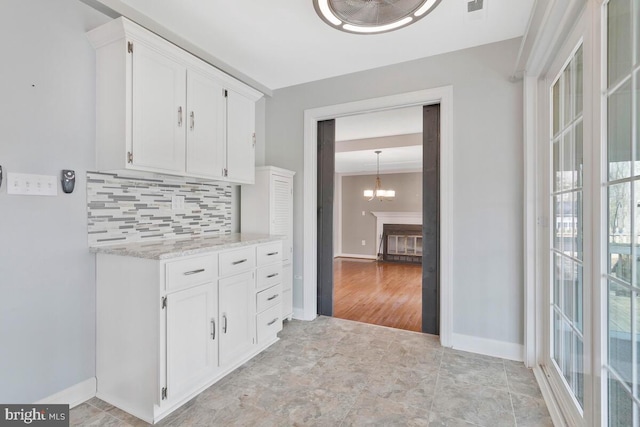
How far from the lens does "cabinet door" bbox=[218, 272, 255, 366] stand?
2.02m

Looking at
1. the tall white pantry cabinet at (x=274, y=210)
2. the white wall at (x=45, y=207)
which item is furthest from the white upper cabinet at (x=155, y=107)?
the tall white pantry cabinet at (x=274, y=210)

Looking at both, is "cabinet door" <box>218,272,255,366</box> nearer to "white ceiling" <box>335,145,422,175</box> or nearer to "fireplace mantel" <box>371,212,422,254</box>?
"white ceiling" <box>335,145,422,175</box>

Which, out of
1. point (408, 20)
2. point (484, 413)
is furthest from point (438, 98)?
point (484, 413)

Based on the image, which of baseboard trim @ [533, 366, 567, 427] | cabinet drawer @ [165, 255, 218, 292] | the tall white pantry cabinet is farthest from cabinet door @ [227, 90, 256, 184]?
baseboard trim @ [533, 366, 567, 427]

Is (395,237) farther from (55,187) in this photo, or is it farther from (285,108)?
(55,187)

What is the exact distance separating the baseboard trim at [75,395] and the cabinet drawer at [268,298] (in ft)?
3.55

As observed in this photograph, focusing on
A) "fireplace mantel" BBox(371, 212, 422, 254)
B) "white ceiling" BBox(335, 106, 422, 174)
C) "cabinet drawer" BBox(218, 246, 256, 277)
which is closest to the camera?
"cabinet drawer" BBox(218, 246, 256, 277)

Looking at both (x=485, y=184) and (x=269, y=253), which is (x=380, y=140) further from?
(x=269, y=253)

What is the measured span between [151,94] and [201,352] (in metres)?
1.62

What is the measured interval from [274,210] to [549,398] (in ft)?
7.83

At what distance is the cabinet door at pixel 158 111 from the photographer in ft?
5.89

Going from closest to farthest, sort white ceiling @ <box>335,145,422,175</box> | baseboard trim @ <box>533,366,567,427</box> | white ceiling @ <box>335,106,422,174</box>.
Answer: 1. baseboard trim @ <box>533,366,567,427</box>
2. white ceiling @ <box>335,106,422,174</box>
3. white ceiling @ <box>335,145,422,175</box>

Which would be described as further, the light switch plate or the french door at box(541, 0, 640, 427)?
the light switch plate

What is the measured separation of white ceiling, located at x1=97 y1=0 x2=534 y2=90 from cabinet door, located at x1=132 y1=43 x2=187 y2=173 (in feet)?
1.29
